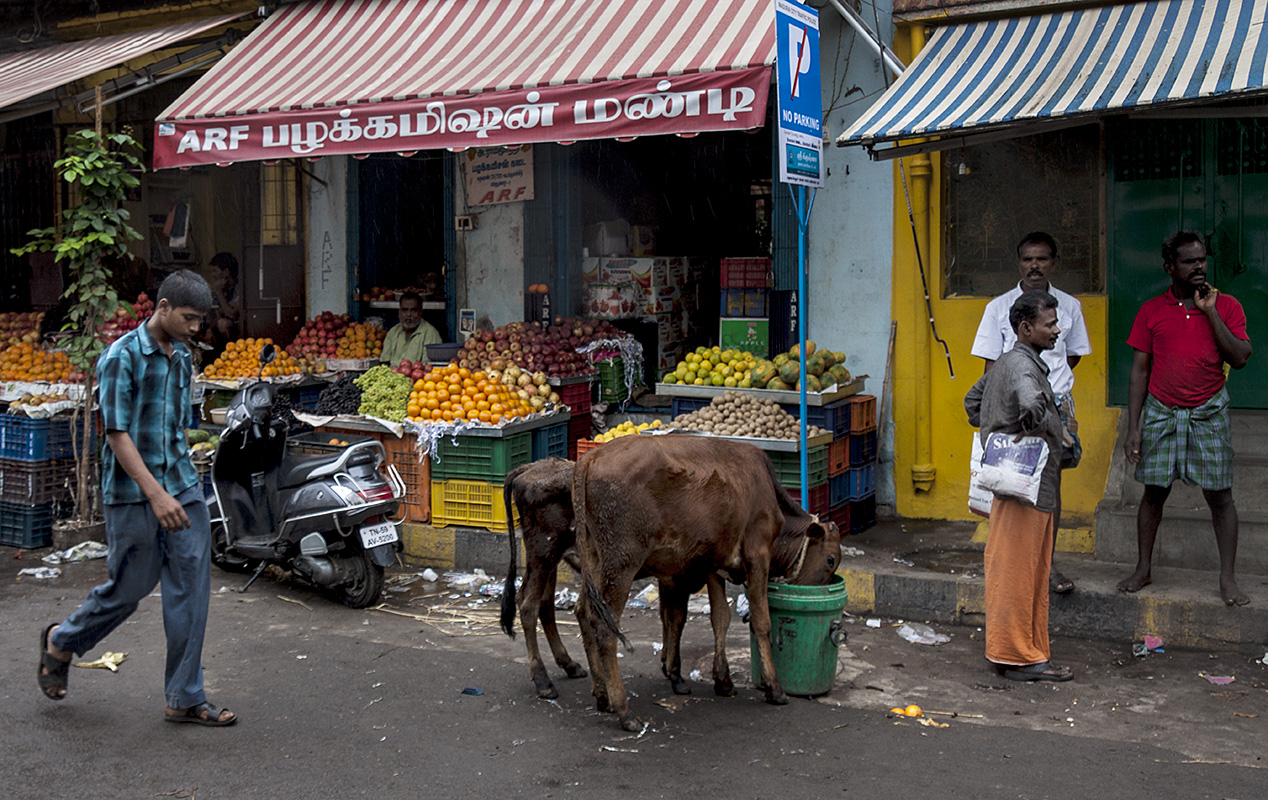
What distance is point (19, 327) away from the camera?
463 inches

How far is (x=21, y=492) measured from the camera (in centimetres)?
957

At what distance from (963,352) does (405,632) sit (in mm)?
4589

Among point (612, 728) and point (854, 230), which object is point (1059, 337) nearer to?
point (854, 230)

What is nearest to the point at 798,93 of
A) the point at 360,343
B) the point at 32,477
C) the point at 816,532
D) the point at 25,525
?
the point at 816,532

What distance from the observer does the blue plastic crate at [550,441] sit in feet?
30.5

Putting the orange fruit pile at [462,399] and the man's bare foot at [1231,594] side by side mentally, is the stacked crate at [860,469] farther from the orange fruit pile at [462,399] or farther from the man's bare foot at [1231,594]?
the man's bare foot at [1231,594]

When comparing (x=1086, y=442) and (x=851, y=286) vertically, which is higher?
(x=851, y=286)

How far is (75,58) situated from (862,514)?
8.36m

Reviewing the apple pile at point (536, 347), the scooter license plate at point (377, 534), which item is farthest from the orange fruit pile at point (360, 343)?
the scooter license plate at point (377, 534)

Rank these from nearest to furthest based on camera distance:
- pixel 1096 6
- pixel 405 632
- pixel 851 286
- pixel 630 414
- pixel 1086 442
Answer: pixel 405 632, pixel 1096 6, pixel 1086 442, pixel 851 286, pixel 630 414

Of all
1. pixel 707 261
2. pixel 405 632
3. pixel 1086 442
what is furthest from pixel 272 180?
pixel 1086 442

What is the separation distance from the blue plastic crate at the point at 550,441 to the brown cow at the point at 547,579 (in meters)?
3.03

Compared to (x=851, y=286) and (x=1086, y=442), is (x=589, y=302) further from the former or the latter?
(x=1086, y=442)

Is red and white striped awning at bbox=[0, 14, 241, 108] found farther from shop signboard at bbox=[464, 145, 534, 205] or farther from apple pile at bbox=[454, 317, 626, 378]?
apple pile at bbox=[454, 317, 626, 378]
